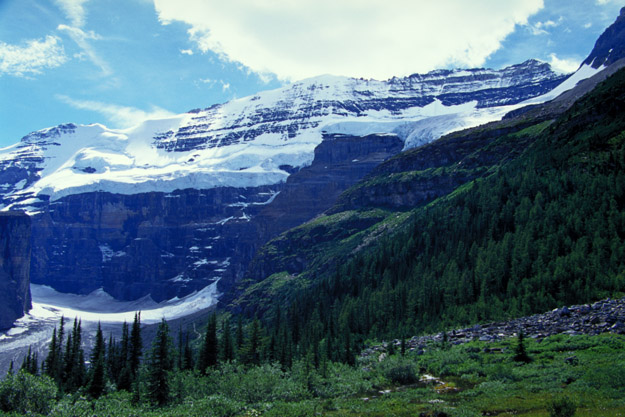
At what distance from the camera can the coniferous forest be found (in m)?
44.6

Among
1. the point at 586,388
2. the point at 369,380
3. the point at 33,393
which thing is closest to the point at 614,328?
the point at 586,388

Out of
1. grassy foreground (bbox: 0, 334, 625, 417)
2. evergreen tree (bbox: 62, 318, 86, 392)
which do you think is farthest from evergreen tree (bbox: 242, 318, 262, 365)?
evergreen tree (bbox: 62, 318, 86, 392)

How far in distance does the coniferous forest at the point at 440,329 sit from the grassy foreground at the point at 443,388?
187 mm

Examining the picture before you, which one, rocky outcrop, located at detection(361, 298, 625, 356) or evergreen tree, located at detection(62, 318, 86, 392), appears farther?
evergreen tree, located at detection(62, 318, 86, 392)

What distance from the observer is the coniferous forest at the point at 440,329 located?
1754 inches

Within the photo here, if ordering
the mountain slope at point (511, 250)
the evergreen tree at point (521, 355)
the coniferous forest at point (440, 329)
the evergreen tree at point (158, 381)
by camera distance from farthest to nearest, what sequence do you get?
the mountain slope at point (511, 250) < the evergreen tree at point (158, 381) < the evergreen tree at point (521, 355) < the coniferous forest at point (440, 329)

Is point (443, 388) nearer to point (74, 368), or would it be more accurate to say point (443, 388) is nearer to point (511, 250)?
point (511, 250)

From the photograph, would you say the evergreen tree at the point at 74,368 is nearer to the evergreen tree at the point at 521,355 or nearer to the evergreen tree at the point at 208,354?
the evergreen tree at the point at 208,354

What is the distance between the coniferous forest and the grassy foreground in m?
0.19

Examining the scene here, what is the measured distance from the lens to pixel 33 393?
1984 inches

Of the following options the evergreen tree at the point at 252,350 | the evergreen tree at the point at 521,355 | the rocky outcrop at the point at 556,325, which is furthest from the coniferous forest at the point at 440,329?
the rocky outcrop at the point at 556,325

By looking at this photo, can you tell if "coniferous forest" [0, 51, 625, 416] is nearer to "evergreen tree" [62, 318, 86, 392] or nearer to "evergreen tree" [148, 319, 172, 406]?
"evergreen tree" [148, 319, 172, 406]

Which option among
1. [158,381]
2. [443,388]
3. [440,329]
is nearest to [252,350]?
[158,381]

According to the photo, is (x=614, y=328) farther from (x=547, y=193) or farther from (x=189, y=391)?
(x=547, y=193)
